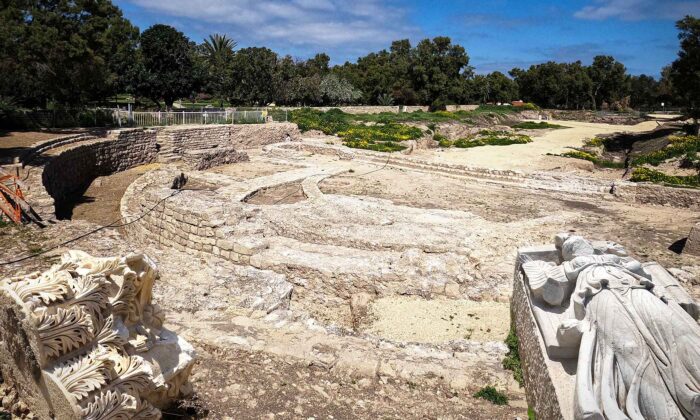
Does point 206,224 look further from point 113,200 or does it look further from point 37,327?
point 113,200

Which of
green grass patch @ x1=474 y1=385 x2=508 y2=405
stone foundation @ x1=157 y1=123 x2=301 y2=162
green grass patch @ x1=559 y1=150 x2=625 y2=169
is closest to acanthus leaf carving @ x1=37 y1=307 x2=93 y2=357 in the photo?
green grass patch @ x1=474 y1=385 x2=508 y2=405

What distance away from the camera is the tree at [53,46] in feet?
59.8

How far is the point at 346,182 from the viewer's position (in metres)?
17.0

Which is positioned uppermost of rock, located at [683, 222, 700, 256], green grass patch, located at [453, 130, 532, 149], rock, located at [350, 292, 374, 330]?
green grass patch, located at [453, 130, 532, 149]

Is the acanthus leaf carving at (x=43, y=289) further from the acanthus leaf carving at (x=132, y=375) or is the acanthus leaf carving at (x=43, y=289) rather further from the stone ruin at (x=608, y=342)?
the stone ruin at (x=608, y=342)

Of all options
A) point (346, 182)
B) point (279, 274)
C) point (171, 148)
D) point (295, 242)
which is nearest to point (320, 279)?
point (279, 274)

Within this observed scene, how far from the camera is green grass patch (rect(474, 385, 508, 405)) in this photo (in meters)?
4.52

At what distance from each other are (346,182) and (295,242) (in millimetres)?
A: 8128

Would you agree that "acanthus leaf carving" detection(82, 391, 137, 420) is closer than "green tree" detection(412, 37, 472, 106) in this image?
Yes

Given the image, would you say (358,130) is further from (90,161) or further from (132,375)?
(132,375)

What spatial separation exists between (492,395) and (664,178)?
16.3m

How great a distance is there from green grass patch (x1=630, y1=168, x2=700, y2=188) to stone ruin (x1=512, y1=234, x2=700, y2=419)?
13938 mm

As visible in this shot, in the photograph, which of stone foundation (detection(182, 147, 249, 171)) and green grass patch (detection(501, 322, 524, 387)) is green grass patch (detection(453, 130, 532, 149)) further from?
green grass patch (detection(501, 322, 524, 387))

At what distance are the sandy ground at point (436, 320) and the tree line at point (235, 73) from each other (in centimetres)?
1891
